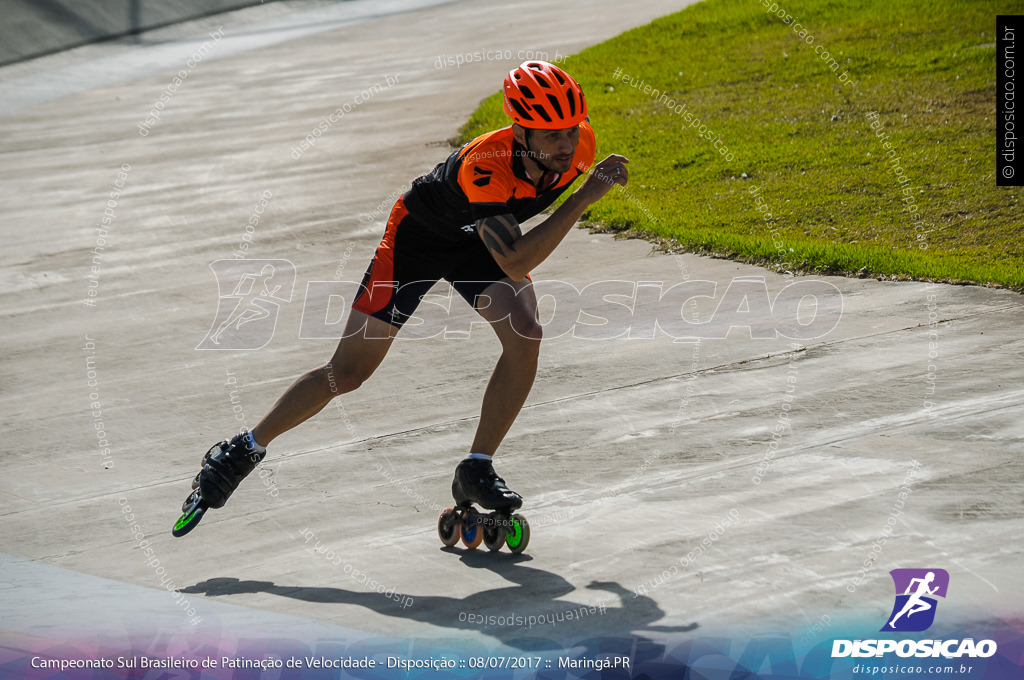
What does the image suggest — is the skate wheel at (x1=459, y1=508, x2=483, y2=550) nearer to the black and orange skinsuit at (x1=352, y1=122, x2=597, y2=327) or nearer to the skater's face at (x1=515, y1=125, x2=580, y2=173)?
the black and orange skinsuit at (x1=352, y1=122, x2=597, y2=327)

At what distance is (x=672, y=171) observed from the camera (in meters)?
11.4

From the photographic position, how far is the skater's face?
451cm

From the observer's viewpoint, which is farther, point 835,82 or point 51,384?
point 835,82

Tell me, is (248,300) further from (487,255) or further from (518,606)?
(518,606)

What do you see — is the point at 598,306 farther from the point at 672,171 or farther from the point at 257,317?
the point at 672,171

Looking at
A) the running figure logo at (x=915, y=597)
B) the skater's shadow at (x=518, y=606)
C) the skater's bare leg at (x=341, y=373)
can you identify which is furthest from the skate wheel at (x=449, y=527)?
the running figure logo at (x=915, y=597)

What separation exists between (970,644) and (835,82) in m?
10.7

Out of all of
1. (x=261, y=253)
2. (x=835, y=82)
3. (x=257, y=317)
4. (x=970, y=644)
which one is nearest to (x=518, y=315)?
(x=970, y=644)

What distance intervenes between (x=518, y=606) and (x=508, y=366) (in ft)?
3.42

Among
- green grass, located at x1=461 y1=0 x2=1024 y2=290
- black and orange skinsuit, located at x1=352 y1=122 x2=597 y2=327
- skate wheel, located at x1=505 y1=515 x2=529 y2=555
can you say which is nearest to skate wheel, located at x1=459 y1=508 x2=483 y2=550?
skate wheel, located at x1=505 y1=515 x2=529 y2=555

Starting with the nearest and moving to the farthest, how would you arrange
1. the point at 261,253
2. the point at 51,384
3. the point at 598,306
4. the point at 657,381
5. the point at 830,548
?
the point at 830,548
the point at 657,381
the point at 51,384
the point at 598,306
the point at 261,253

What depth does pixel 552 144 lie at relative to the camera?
4508mm

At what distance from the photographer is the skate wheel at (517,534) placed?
15.0 feet

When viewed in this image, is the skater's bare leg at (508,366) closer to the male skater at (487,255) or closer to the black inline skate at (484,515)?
the male skater at (487,255)
